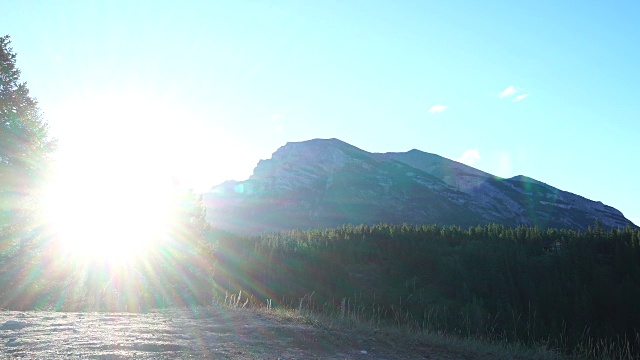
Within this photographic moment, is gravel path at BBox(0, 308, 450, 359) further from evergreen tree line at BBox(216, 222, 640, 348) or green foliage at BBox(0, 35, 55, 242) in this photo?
evergreen tree line at BBox(216, 222, 640, 348)

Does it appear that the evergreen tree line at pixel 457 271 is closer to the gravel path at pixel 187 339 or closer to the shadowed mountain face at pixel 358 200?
the gravel path at pixel 187 339

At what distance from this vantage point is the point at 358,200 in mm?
154500

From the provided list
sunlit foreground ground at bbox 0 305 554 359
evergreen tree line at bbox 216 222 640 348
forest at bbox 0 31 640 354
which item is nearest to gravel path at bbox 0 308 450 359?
sunlit foreground ground at bbox 0 305 554 359

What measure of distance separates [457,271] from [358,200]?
320 ft

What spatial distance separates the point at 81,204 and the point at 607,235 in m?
66.3

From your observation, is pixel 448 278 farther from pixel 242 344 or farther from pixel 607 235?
pixel 242 344

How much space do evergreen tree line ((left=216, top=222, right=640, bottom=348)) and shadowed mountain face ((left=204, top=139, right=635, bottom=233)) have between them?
72217mm

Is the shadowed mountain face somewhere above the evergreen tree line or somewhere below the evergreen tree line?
above

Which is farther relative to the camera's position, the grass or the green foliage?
the green foliage

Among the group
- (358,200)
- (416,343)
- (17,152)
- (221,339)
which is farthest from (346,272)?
(358,200)

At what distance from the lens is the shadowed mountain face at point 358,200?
147m

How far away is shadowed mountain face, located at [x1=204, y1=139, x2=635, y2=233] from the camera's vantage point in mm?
146625

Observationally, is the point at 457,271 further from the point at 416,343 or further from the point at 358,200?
the point at 358,200

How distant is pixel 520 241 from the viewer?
6631cm
